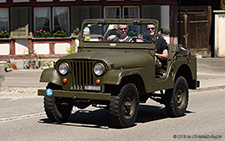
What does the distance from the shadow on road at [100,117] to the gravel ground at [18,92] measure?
388cm

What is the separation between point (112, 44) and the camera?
10.8 m

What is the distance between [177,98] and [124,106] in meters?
2.30

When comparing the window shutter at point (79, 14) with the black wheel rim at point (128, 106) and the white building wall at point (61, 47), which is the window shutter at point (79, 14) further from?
the black wheel rim at point (128, 106)

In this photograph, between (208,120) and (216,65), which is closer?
(208,120)

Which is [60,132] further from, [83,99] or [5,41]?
[5,41]

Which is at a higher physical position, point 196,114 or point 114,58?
point 114,58

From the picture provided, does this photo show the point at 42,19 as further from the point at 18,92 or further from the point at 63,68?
the point at 63,68

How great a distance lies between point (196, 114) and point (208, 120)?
3.22ft

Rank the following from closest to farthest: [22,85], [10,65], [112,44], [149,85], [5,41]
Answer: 1. [149,85]
2. [112,44]
3. [22,85]
4. [10,65]
5. [5,41]

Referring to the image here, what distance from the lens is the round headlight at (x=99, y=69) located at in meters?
9.27

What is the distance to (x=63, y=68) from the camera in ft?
31.9

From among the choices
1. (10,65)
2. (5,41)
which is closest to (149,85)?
(10,65)

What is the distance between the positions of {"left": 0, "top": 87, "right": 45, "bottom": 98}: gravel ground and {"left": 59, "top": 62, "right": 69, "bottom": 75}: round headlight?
→ 19.2 ft

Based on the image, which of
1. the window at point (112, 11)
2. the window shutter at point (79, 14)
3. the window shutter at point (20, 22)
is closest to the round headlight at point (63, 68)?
the window shutter at point (79, 14)
